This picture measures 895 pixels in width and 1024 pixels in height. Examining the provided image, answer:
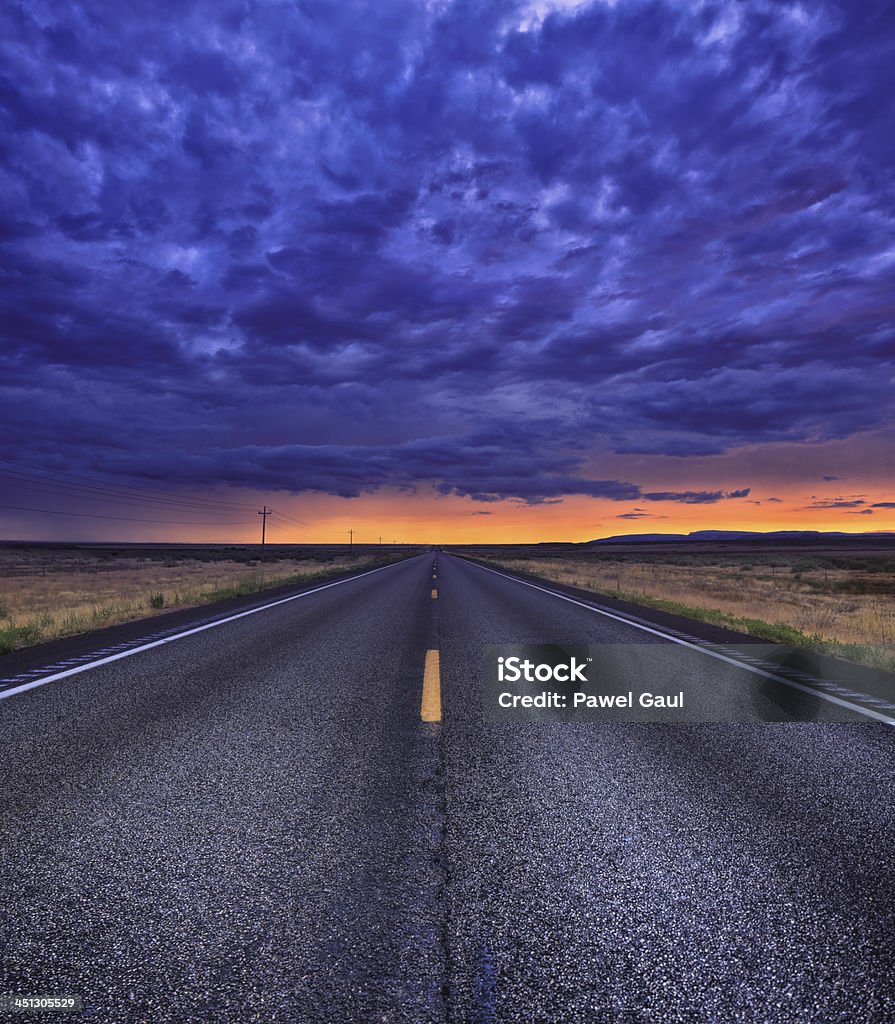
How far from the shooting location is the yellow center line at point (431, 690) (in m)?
5.57

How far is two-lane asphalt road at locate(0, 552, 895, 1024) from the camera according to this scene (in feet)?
6.85

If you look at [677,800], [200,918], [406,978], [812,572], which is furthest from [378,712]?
[812,572]

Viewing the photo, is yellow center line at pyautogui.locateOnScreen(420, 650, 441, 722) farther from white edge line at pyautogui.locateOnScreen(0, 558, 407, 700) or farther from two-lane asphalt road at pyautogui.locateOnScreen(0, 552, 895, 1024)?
white edge line at pyautogui.locateOnScreen(0, 558, 407, 700)

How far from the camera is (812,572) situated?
46938 mm

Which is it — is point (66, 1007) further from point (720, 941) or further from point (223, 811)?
point (720, 941)

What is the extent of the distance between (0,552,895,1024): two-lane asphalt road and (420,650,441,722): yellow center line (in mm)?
69

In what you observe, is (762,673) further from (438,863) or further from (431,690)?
(438,863)

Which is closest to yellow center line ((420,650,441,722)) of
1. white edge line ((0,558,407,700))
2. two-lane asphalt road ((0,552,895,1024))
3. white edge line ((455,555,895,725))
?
two-lane asphalt road ((0,552,895,1024))

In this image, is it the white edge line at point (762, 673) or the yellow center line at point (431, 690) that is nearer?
the yellow center line at point (431, 690)

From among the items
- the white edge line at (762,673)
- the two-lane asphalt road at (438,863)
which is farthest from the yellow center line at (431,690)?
the white edge line at (762,673)

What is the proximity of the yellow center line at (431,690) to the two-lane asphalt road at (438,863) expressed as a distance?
2.7 inches

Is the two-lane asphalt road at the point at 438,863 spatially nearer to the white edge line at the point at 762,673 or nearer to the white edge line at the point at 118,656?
the white edge line at the point at 762,673

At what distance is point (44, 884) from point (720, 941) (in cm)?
286

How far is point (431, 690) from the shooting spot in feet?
21.2
